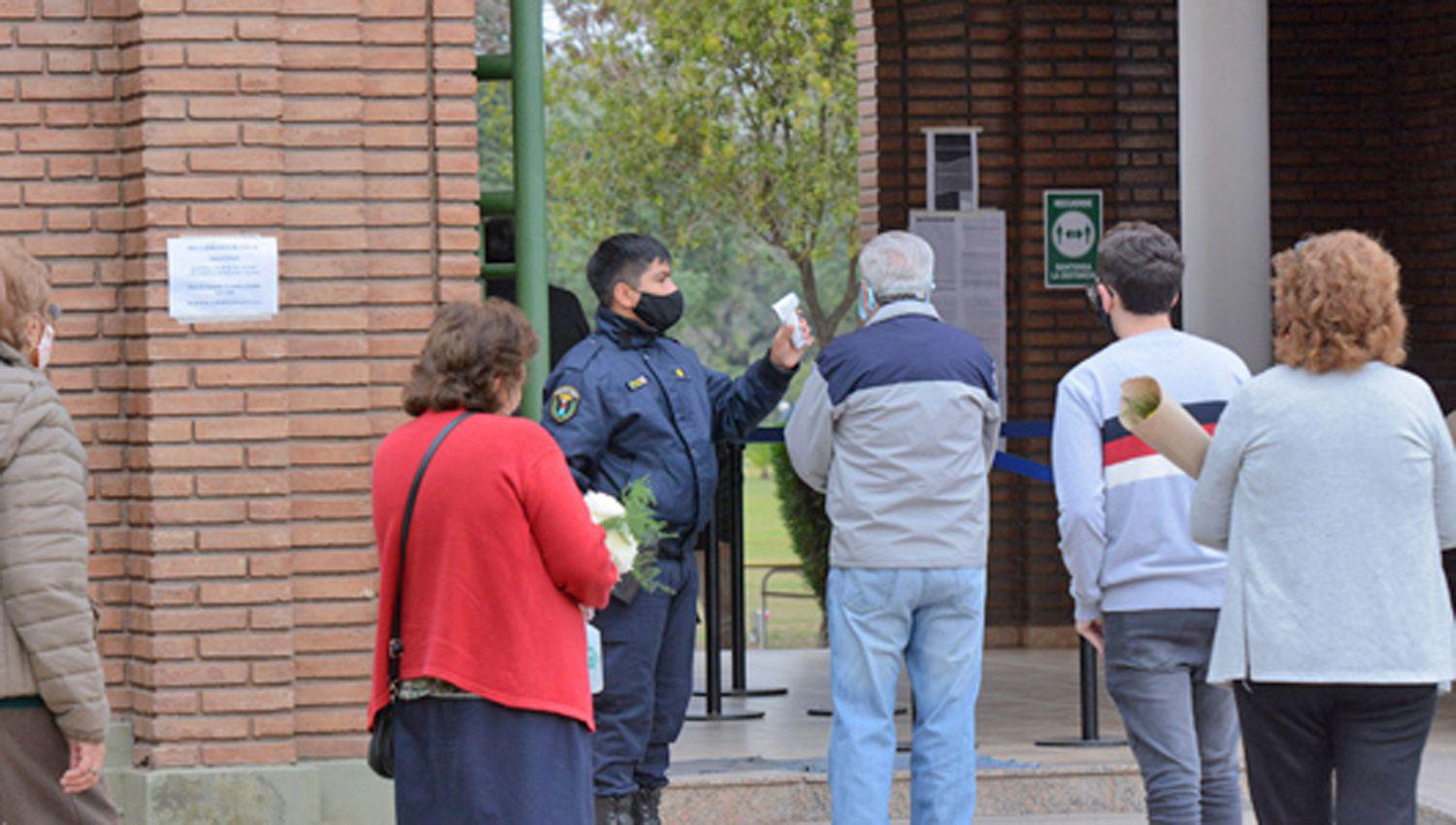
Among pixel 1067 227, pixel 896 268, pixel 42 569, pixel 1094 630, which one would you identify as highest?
pixel 1067 227

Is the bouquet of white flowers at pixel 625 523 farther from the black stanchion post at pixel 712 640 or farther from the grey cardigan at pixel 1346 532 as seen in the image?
the black stanchion post at pixel 712 640

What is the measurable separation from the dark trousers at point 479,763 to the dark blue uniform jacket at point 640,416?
176cm

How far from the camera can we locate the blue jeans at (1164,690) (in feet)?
18.1

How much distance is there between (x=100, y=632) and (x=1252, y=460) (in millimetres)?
4106

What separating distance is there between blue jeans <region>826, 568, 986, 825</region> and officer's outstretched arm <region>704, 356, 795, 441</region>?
0.56 metres

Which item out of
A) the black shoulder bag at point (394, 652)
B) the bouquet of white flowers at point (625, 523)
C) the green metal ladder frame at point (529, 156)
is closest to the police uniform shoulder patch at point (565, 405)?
the green metal ladder frame at point (529, 156)

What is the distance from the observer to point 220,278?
24.1 feet

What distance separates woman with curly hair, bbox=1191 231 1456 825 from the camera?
470 centimetres

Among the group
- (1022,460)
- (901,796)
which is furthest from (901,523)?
(1022,460)

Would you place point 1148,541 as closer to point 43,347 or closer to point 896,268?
point 896,268

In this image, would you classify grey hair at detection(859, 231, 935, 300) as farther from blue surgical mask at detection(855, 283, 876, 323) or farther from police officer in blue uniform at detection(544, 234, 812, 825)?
police officer in blue uniform at detection(544, 234, 812, 825)

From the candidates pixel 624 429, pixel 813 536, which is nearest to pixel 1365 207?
pixel 813 536

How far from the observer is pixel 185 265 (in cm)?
735

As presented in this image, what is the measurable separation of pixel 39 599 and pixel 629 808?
2.39 metres
